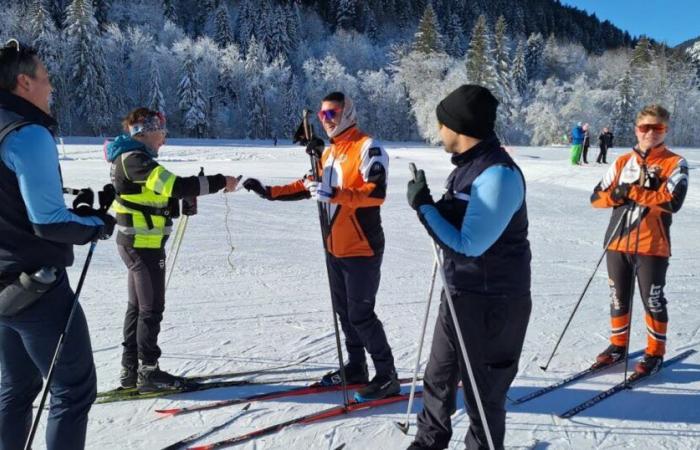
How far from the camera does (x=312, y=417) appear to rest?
10.5 ft

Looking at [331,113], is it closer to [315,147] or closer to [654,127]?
[315,147]

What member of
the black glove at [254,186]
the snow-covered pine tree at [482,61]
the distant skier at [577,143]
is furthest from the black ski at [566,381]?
the snow-covered pine tree at [482,61]

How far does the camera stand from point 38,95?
83.3 inches

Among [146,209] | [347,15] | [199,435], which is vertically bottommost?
[199,435]

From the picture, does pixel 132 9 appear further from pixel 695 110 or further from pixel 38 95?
pixel 38 95

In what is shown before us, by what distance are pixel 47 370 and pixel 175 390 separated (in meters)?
1.42

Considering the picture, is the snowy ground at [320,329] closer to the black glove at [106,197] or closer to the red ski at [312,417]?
the red ski at [312,417]

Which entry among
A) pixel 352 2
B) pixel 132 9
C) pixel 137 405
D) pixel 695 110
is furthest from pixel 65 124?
pixel 695 110

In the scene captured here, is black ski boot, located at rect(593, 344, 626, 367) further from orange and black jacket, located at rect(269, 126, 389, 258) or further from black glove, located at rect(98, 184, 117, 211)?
black glove, located at rect(98, 184, 117, 211)

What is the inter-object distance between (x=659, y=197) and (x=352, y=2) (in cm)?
8946

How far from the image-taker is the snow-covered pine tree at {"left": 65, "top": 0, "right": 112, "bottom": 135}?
139 feet

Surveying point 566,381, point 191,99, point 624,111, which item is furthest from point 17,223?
point 624,111

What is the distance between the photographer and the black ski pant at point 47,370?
217 cm

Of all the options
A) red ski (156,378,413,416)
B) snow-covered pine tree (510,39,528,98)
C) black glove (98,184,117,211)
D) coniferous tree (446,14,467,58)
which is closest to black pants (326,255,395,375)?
red ski (156,378,413,416)
